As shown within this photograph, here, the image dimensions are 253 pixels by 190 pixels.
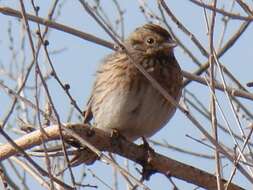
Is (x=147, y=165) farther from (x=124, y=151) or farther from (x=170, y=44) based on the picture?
(x=170, y=44)

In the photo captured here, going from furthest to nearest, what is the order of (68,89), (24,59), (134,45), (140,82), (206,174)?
1. (24,59)
2. (134,45)
3. (140,82)
4. (206,174)
5. (68,89)

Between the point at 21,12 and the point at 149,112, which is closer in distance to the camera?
the point at 21,12

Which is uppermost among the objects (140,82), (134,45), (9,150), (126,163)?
(134,45)

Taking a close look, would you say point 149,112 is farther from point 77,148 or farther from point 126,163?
point 77,148

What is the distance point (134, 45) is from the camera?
7.14 m

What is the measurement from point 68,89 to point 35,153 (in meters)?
0.52

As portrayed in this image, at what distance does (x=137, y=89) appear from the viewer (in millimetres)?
6387

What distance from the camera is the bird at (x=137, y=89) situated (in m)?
6.41

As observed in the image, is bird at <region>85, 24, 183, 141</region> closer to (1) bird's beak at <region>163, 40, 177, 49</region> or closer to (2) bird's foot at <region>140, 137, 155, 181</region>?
(1) bird's beak at <region>163, 40, 177, 49</region>

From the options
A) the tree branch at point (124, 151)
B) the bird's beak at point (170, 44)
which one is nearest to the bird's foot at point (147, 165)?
the tree branch at point (124, 151)

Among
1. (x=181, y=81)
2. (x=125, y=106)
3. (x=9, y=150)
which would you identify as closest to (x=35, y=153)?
(x=9, y=150)

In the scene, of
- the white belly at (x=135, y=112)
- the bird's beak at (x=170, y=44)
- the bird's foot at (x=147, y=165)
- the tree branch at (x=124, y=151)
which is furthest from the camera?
the bird's beak at (x=170, y=44)

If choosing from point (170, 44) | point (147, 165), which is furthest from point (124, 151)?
point (170, 44)

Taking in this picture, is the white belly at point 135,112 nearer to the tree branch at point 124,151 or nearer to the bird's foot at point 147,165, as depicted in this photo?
the tree branch at point 124,151
